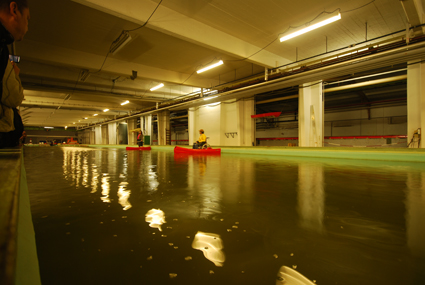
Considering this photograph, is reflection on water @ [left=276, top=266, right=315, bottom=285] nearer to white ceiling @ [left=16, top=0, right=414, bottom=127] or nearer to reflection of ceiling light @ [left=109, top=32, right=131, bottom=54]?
white ceiling @ [left=16, top=0, right=414, bottom=127]

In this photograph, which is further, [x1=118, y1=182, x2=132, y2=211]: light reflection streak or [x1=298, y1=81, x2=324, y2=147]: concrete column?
[x1=298, y1=81, x2=324, y2=147]: concrete column

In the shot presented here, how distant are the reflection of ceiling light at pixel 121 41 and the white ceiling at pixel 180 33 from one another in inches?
8.0

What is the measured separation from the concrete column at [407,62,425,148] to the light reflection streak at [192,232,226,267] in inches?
370

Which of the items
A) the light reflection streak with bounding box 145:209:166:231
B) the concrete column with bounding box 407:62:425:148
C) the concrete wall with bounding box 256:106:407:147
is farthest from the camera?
the concrete wall with bounding box 256:106:407:147

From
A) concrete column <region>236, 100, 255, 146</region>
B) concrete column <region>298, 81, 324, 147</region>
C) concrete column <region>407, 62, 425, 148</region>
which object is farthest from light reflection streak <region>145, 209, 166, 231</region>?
concrete column <region>236, 100, 255, 146</region>

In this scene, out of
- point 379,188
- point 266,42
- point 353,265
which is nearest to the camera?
point 353,265

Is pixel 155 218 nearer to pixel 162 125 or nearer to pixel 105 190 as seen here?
pixel 105 190

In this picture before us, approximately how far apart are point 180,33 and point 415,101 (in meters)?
8.82

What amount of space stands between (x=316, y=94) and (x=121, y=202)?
11087 mm

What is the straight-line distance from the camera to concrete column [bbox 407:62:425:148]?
7312 millimetres

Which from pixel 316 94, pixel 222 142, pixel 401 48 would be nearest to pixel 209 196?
pixel 401 48

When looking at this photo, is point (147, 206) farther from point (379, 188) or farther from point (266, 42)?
point (266, 42)

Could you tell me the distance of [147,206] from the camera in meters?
1.93

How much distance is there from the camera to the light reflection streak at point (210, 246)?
1.11 m
